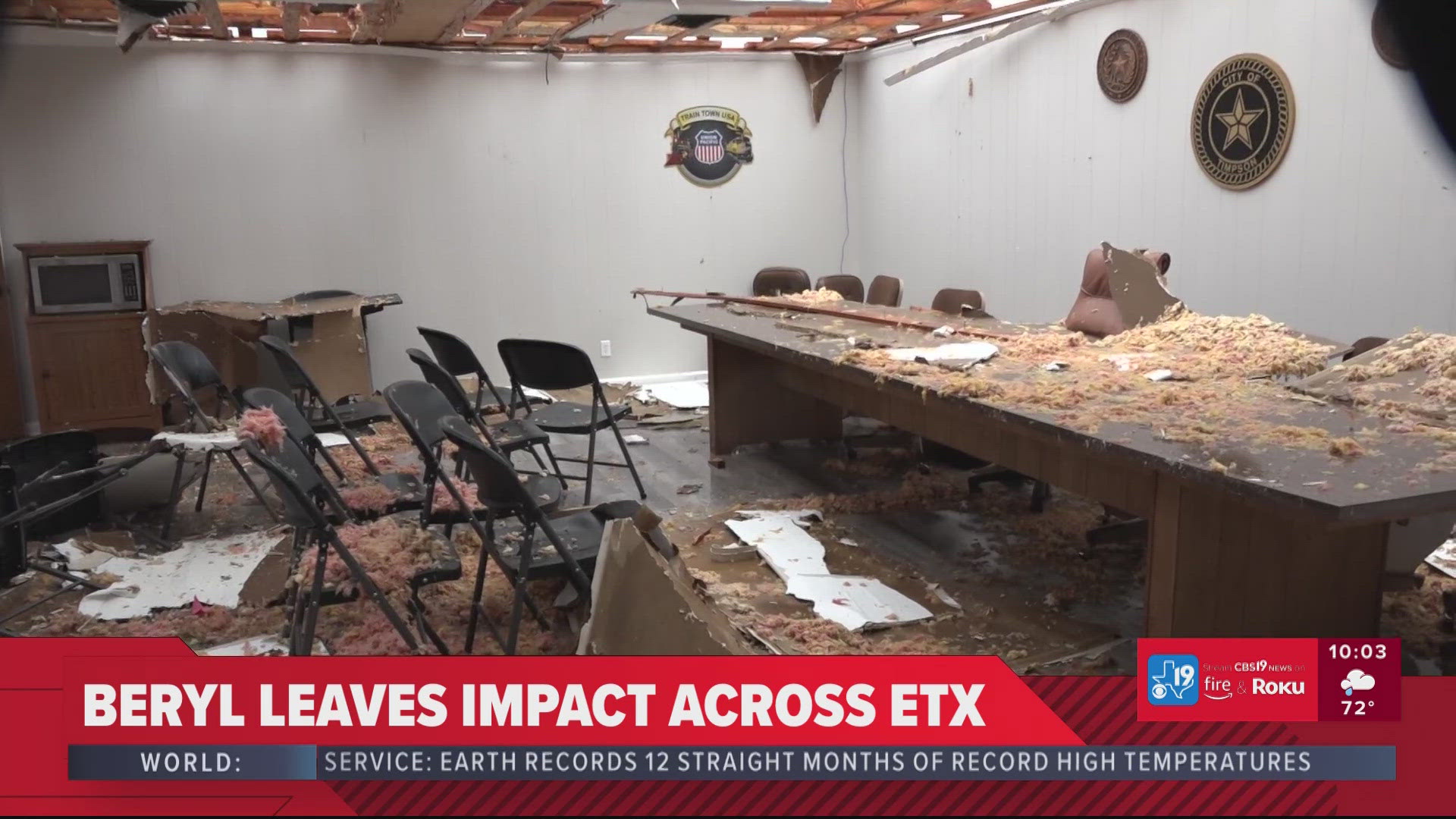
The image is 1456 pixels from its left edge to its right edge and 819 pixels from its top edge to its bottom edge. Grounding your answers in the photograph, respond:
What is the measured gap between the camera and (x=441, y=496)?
4.29 meters

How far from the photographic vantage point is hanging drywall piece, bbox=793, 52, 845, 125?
27.2ft

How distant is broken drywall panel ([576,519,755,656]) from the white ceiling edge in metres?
5.76

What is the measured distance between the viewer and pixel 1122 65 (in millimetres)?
5867

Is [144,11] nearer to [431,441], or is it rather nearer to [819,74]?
[431,441]

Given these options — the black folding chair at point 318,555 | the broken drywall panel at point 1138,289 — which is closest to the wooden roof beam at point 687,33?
the broken drywall panel at point 1138,289

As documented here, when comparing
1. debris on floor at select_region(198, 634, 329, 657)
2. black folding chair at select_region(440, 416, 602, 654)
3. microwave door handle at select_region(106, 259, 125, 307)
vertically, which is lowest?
debris on floor at select_region(198, 634, 329, 657)

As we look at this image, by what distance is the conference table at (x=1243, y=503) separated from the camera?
7.52ft

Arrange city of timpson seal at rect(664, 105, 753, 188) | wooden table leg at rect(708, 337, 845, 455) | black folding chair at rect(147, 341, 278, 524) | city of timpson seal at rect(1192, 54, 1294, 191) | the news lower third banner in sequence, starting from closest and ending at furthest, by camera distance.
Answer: the news lower third banner, black folding chair at rect(147, 341, 278, 524), city of timpson seal at rect(1192, 54, 1294, 191), wooden table leg at rect(708, 337, 845, 455), city of timpson seal at rect(664, 105, 753, 188)

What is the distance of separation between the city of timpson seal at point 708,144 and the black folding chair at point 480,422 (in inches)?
148

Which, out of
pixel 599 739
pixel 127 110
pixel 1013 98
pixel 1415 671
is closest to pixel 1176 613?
pixel 1415 671

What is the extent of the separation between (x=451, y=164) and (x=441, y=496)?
4.00m

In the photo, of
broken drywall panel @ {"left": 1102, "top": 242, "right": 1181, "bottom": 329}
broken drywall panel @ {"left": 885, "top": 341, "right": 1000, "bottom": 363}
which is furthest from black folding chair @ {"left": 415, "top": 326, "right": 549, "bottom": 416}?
broken drywall panel @ {"left": 1102, "top": 242, "right": 1181, "bottom": 329}

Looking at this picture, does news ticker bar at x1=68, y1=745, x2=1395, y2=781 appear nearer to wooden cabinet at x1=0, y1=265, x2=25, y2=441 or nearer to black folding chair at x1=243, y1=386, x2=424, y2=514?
black folding chair at x1=243, y1=386, x2=424, y2=514

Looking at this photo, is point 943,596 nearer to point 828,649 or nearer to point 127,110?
point 828,649
